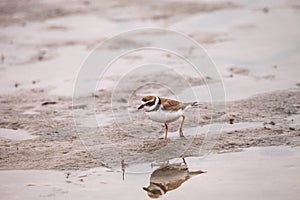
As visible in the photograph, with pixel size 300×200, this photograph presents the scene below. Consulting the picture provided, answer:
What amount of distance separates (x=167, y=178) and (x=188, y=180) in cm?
25

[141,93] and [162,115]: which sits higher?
[141,93]

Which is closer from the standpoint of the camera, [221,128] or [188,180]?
[188,180]

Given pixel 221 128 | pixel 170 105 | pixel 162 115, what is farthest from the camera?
pixel 221 128

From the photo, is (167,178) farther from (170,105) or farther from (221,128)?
(221,128)

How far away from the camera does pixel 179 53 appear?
38.5 feet

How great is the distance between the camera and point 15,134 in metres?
8.46

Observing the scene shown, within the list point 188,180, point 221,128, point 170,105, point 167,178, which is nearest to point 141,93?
point 221,128

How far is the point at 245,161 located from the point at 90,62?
4870 mm

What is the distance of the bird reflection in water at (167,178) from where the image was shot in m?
6.81

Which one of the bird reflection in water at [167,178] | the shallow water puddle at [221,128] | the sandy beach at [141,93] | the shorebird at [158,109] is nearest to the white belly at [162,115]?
the shorebird at [158,109]

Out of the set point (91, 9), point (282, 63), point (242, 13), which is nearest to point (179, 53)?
point (282, 63)

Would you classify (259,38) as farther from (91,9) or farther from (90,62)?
(91,9)

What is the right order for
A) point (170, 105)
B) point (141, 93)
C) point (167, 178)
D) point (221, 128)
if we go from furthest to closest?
point (141, 93) → point (221, 128) → point (170, 105) → point (167, 178)

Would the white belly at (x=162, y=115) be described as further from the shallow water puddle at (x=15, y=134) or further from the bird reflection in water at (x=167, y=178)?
the shallow water puddle at (x=15, y=134)
